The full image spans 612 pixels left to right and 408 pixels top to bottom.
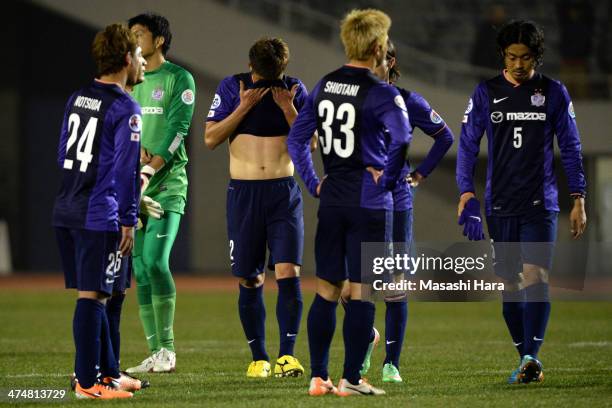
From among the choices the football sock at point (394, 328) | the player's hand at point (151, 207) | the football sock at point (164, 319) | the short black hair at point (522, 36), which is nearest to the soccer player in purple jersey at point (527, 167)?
the short black hair at point (522, 36)

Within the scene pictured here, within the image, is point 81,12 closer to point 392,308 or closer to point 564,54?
point 564,54

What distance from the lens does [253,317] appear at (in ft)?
26.5

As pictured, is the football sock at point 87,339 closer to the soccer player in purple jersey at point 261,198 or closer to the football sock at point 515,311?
the soccer player in purple jersey at point 261,198

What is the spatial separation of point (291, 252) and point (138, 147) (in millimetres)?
1709

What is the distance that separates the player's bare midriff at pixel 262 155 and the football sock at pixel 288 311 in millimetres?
714

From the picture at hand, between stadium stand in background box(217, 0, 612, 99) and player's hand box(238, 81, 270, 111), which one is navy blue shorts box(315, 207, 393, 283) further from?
stadium stand in background box(217, 0, 612, 99)

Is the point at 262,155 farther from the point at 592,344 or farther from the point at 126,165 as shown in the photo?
the point at 592,344

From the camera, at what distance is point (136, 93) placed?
853cm

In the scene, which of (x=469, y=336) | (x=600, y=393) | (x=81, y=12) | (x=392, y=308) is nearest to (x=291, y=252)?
(x=392, y=308)

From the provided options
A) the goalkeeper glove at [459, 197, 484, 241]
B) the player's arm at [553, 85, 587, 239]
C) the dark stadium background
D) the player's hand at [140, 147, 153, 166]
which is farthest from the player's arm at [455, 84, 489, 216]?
the dark stadium background

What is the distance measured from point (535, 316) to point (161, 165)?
2705 mm

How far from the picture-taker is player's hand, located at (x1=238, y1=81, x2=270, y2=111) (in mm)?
7816

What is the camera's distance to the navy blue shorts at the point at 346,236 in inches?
253

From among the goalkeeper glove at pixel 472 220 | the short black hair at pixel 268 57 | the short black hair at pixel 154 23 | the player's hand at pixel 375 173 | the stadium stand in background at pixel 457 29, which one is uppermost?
the stadium stand in background at pixel 457 29
